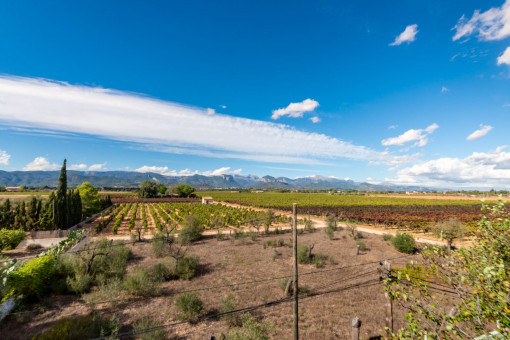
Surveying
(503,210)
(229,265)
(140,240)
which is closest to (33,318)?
(229,265)

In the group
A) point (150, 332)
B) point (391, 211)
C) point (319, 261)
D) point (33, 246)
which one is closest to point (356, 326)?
point (150, 332)

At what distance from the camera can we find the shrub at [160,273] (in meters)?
14.1

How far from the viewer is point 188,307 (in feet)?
33.2

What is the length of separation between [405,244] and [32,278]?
2827 centimetres

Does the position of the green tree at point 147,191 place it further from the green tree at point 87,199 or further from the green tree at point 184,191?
the green tree at point 87,199

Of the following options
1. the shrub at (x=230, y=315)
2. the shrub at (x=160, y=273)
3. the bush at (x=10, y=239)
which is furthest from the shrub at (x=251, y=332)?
the bush at (x=10, y=239)

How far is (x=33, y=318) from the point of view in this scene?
995 centimetres

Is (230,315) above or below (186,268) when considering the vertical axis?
below

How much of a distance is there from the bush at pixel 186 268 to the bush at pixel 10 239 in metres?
17.4

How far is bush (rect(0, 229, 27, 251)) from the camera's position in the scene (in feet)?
64.1

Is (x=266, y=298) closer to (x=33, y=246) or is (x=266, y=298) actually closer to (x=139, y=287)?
(x=139, y=287)

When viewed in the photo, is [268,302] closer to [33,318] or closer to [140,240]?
[33,318]

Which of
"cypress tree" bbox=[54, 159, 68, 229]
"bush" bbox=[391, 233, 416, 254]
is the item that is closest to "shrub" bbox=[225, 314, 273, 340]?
"bush" bbox=[391, 233, 416, 254]

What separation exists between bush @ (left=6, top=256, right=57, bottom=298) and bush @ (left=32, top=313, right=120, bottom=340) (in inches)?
170
